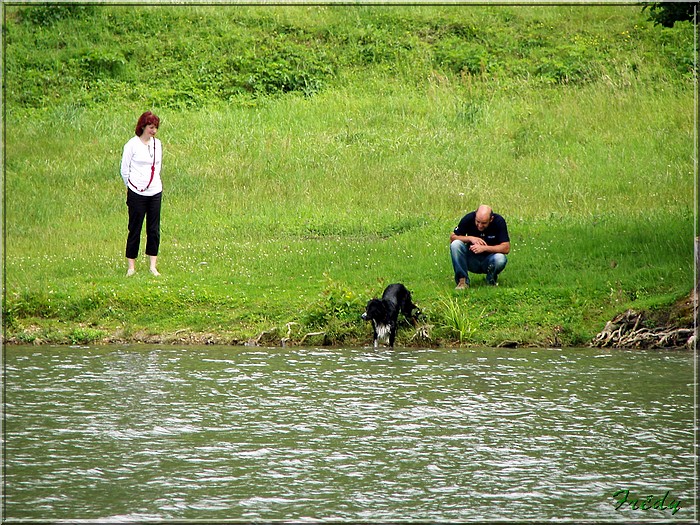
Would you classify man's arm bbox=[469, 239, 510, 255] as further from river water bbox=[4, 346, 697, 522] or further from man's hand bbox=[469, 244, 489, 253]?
river water bbox=[4, 346, 697, 522]

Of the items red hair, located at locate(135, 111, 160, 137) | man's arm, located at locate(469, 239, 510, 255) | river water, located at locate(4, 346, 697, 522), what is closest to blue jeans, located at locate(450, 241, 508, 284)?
man's arm, located at locate(469, 239, 510, 255)

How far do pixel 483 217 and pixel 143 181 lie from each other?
16.5 feet

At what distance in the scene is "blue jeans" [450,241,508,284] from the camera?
48.1 feet

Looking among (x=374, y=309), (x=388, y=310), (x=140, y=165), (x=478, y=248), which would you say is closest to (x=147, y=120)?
(x=140, y=165)

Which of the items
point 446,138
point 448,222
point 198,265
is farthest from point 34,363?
point 446,138

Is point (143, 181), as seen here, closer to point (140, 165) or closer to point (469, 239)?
point (140, 165)

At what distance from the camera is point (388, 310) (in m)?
13.3

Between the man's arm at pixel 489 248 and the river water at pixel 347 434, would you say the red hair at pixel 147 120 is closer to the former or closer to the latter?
the river water at pixel 347 434

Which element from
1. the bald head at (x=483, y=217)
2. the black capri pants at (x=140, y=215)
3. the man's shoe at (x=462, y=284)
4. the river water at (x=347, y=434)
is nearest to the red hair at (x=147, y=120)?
the black capri pants at (x=140, y=215)

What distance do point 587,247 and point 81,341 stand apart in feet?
25.6

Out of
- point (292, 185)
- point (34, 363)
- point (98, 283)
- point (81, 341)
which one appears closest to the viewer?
point (34, 363)

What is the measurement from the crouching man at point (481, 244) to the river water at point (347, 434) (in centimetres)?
158

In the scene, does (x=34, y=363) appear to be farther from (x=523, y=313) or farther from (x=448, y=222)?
(x=448, y=222)

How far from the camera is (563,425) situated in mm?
9992
